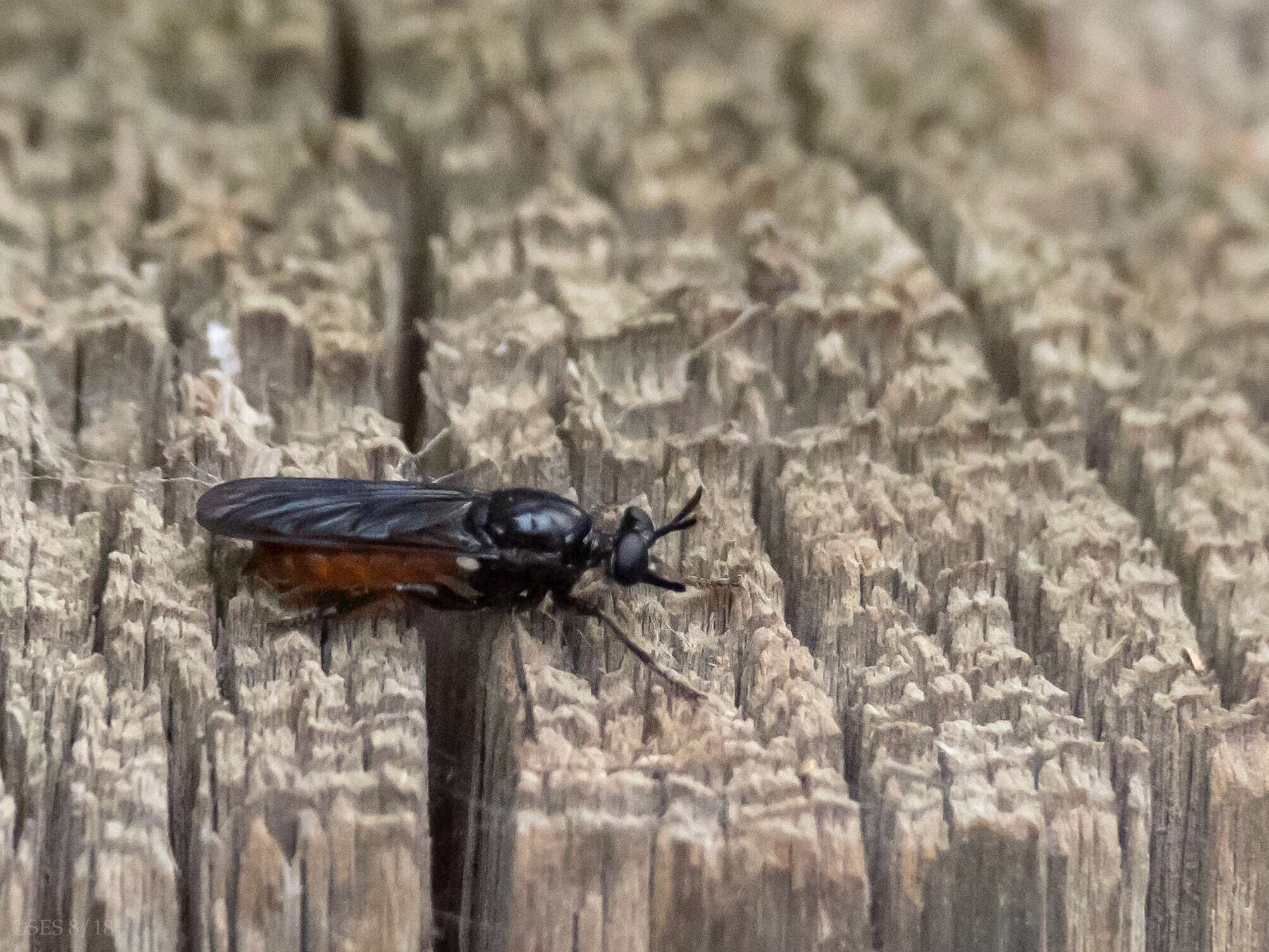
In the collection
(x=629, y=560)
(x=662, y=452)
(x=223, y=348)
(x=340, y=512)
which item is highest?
(x=223, y=348)

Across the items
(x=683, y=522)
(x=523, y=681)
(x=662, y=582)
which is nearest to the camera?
(x=523, y=681)

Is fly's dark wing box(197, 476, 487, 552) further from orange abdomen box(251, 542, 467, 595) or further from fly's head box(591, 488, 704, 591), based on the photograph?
fly's head box(591, 488, 704, 591)

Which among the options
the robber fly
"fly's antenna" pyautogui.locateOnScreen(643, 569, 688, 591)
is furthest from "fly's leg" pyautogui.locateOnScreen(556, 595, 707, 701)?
"fly's antenna" pyautogui.locateOnScreen(643, 569, 688, 591)

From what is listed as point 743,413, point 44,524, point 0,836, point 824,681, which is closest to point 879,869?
point 824,681

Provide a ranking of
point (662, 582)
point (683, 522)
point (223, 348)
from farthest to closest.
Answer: point (223, 348) → point (683, 522) → point (662, 582)

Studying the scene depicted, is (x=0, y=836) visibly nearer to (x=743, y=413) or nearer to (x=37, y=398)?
(x=37, y=398)

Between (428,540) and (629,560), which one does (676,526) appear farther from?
(428,540)

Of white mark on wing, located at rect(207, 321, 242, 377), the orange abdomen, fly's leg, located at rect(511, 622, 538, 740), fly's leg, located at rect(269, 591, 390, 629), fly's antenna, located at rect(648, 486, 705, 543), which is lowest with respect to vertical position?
fly's leg, located at rect(511, 622, 538, 740)

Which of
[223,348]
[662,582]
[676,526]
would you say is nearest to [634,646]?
[662,582]
